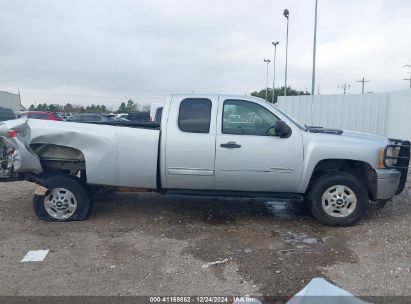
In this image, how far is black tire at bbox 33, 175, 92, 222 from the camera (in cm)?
604

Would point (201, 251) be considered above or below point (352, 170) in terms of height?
below

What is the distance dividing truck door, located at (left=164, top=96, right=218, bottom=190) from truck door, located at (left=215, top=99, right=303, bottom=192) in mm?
132

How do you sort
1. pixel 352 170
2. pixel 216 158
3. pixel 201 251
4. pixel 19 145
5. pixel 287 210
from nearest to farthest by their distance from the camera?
pixel 201 251 → pixel 216 158 → pixel 19 145 → pixel 352 170 → pixel 287 210

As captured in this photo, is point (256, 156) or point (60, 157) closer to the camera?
point (256, 156)

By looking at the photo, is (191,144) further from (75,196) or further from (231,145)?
(75,196)

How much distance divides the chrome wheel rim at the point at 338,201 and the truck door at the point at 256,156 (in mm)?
498

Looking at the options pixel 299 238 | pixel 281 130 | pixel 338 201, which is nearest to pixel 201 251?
pixel 299 238

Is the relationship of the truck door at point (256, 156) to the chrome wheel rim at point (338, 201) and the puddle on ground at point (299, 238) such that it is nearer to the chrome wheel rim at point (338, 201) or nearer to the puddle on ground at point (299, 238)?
the chrome wheel rim at point (338, 201)

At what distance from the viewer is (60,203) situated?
6109mm

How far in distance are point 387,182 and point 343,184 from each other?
0.63 metres

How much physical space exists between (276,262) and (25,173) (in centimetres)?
393

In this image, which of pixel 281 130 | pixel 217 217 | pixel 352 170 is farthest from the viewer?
pixel 217 217

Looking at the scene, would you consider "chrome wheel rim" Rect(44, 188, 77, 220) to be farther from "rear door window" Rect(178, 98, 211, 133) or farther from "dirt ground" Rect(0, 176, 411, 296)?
"rear door window" Rect(178, 98, 211, 133)

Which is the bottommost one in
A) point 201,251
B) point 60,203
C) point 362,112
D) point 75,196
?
point 201,251
